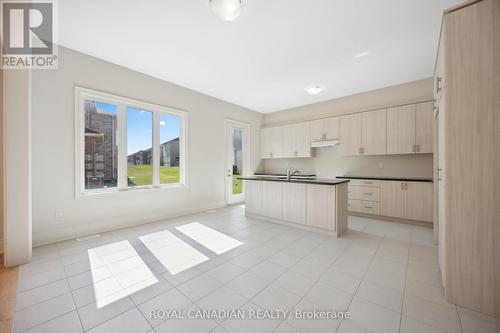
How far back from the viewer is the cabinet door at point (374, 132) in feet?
14.4

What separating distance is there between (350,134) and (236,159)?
3.22 meters

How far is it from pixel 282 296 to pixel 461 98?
2.27 meters

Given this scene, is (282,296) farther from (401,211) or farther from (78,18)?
(78,18)

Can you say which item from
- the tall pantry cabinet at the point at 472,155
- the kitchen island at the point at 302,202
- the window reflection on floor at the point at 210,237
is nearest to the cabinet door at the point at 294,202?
the kitchen island at the point at 302,202

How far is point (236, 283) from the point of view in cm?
195

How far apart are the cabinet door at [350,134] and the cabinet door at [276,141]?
1877 millimetres

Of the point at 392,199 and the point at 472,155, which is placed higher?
the point at 472,155

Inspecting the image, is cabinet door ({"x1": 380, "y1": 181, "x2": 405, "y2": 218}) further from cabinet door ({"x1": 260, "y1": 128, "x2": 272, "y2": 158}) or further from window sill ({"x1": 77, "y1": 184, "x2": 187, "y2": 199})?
window sill ({"x1": 77, "y1": 184, "x2": 187, "y2": 199})

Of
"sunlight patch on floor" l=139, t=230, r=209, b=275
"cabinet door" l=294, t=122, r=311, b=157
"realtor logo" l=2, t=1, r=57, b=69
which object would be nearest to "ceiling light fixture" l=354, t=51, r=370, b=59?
"cabinet door" l=294, t=122, r=311, b=157

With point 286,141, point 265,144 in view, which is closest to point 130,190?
point 265,144

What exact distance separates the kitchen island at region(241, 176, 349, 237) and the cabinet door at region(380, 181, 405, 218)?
4.34 feet

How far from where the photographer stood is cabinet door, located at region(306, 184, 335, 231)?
317 centimetres

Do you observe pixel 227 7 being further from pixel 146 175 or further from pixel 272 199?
pixel 146 175

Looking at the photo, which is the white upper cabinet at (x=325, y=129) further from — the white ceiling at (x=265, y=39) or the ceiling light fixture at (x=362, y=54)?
the ceiling light fixture at (x=362, y=54)
